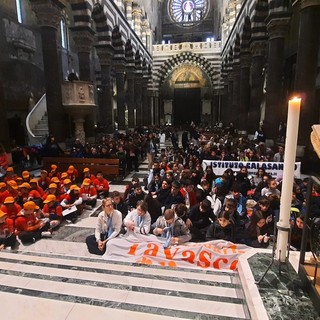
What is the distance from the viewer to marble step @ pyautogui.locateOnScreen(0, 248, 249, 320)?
→ 262cm

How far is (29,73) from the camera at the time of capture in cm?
1684

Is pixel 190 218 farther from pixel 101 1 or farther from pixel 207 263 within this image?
pixel 101 1

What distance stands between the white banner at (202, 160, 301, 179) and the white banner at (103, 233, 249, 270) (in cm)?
431

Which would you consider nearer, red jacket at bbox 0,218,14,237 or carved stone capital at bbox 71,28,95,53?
red jacket at bbox 0,218,14,237

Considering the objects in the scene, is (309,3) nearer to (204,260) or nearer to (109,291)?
(204,260)

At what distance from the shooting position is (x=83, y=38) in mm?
12852

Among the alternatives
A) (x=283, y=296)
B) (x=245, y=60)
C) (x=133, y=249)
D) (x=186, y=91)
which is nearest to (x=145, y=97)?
(x=186, y=91)

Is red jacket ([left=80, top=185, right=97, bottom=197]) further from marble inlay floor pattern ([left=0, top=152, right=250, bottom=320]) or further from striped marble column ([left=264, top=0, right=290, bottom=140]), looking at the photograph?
striped marble column ([left=264, top=0, right=290, bottom=140])

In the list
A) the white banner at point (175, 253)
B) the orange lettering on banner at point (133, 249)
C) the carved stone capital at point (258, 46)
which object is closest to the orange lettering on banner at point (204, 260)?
the white banner at point (175, 253)

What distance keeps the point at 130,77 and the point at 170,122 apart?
13505 millimetres

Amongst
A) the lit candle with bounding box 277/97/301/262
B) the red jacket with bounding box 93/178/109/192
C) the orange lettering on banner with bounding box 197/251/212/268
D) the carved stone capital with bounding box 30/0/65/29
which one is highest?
the carved stone capital with bounding box 30/0/65/29

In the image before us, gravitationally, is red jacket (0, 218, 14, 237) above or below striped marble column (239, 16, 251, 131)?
below

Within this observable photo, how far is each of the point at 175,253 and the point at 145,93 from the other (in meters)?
26.8

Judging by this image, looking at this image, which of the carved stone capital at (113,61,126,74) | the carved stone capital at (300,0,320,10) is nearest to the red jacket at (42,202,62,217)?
the carved stone capital at (300,0,320,10)
